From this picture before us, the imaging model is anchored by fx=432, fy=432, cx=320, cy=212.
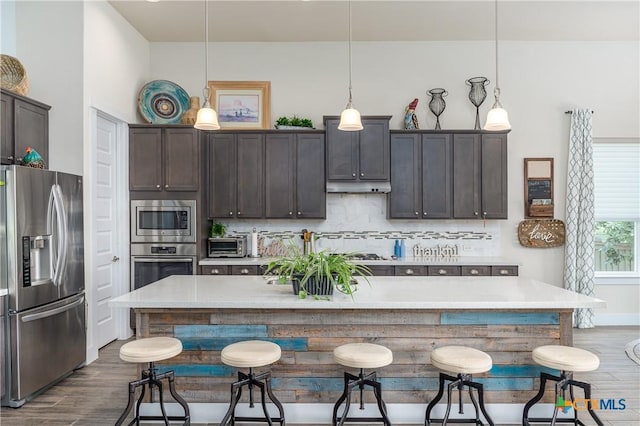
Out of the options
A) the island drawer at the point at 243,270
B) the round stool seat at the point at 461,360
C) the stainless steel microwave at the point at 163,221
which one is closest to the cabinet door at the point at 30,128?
the stainless steel microwave at the point at 163,221

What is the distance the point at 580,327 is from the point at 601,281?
0.68m

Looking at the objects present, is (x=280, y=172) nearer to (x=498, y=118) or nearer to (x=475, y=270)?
(x=475, y=270)

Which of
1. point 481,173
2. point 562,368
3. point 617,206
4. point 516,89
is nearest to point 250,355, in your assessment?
point 562,368

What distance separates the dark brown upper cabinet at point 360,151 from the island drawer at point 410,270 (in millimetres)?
1034

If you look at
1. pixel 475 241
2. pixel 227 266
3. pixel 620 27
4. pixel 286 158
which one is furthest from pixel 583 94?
pixel 227 266

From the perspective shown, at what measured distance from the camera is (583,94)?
5418mm

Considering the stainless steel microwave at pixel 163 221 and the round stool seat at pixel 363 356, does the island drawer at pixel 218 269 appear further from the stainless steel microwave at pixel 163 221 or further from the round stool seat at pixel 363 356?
the round stool seat at pixel 363 356

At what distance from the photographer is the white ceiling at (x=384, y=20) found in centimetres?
446

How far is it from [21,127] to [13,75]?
1.56ft

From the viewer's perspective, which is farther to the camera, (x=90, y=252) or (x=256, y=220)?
(x=256, y=220)

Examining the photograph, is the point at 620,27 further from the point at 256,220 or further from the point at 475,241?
the point at 256,220

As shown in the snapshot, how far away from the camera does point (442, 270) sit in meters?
4.79

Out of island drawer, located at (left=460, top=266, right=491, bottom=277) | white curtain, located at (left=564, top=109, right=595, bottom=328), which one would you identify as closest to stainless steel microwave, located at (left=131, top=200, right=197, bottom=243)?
island drawer, located at (left=460, top=266, right=491, bottom=277)

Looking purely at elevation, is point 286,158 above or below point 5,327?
above
